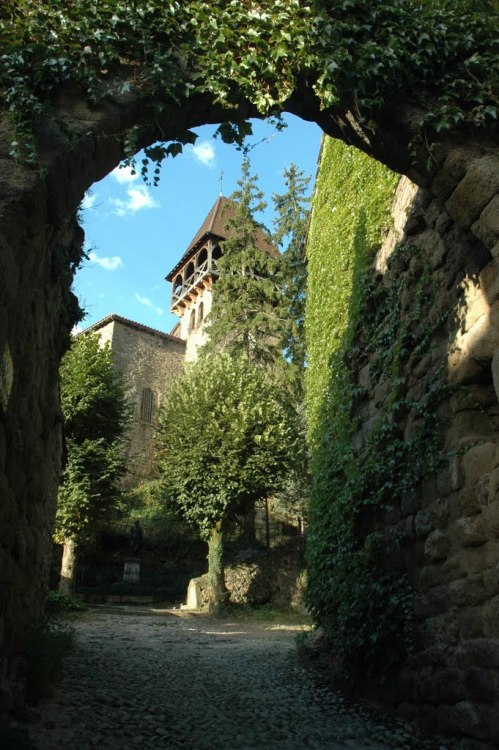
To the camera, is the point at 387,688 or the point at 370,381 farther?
the point at 370,381

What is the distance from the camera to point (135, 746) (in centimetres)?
326

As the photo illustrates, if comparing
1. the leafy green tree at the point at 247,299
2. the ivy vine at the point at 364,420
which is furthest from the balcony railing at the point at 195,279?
the ivy vine at the point at 364,420

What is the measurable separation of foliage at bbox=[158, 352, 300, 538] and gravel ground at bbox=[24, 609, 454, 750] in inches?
323

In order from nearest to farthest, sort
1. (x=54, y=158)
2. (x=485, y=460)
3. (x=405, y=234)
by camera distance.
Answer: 1. (x=54, y=158)
2. (x=485, y=460)
3. (x=405, y=234)

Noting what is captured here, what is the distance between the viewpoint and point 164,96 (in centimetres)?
339

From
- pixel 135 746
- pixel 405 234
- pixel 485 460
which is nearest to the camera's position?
pixel 135 746

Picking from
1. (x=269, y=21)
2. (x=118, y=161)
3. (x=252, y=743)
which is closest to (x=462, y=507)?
(x=252, y=743)

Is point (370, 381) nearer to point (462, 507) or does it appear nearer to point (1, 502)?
point (462, 507)

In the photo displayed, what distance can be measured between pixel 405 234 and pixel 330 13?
6.50ft

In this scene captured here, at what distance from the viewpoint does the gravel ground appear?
345cm

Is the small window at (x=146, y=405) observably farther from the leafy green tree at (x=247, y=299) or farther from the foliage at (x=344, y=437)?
the foliage at (x=344, y=437)

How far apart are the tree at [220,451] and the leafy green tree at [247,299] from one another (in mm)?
4780

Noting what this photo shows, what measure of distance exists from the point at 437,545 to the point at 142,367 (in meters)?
27.6

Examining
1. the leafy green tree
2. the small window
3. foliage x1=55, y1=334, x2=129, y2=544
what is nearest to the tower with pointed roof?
the small window
